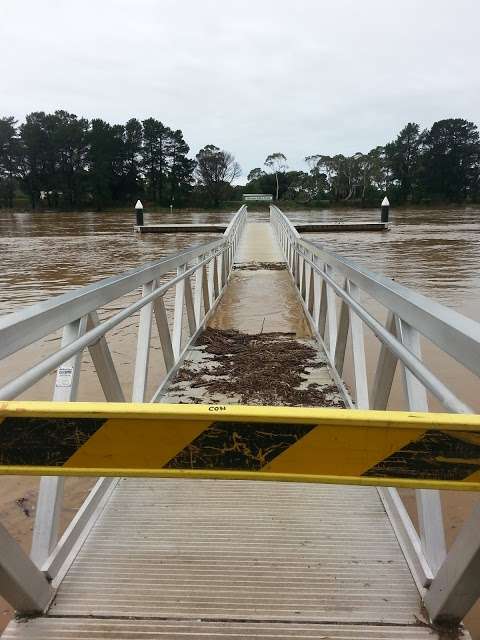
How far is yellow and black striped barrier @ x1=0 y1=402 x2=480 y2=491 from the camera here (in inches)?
42.8

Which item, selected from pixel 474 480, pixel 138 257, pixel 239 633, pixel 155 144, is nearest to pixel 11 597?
pixel 239 633

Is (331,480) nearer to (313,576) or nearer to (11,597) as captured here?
(313,576)

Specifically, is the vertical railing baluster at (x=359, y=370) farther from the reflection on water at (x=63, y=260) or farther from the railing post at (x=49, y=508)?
the reflection on water at (x=63, y=260)

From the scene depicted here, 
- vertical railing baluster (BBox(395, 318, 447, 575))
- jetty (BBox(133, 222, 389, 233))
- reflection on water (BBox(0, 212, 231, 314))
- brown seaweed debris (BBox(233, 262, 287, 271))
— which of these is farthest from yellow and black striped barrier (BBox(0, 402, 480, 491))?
jetty (BBox(133, 222, 389, 233))

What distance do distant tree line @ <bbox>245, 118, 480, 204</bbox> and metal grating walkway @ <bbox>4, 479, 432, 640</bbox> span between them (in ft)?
213

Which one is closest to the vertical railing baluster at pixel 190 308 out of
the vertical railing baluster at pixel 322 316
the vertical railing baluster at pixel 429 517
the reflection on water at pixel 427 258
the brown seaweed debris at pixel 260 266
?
the vertical railing baluster at pixel 322 316

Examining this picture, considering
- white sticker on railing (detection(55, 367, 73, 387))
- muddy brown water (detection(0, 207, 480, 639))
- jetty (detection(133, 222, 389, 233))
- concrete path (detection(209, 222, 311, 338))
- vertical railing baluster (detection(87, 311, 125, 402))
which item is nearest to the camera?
white sticker on railing (detection(55, 367, 73, 387))

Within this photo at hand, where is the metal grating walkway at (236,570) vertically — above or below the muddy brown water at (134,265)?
above

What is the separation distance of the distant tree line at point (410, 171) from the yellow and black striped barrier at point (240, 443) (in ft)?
217

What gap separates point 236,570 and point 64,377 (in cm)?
94

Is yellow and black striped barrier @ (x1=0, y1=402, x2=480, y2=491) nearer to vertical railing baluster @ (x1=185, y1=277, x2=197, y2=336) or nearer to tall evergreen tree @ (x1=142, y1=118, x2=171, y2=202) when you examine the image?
vertical railing baluster @ (x1=185, y1=277, x2=197, y2=336)

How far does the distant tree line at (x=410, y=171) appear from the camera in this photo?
67.2m

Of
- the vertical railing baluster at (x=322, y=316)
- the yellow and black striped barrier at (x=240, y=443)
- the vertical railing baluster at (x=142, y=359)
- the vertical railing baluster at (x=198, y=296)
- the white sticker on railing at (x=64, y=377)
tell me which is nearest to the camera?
the yellow and black striped barrier at (x=240, y=443)

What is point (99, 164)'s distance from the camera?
66938 mm
